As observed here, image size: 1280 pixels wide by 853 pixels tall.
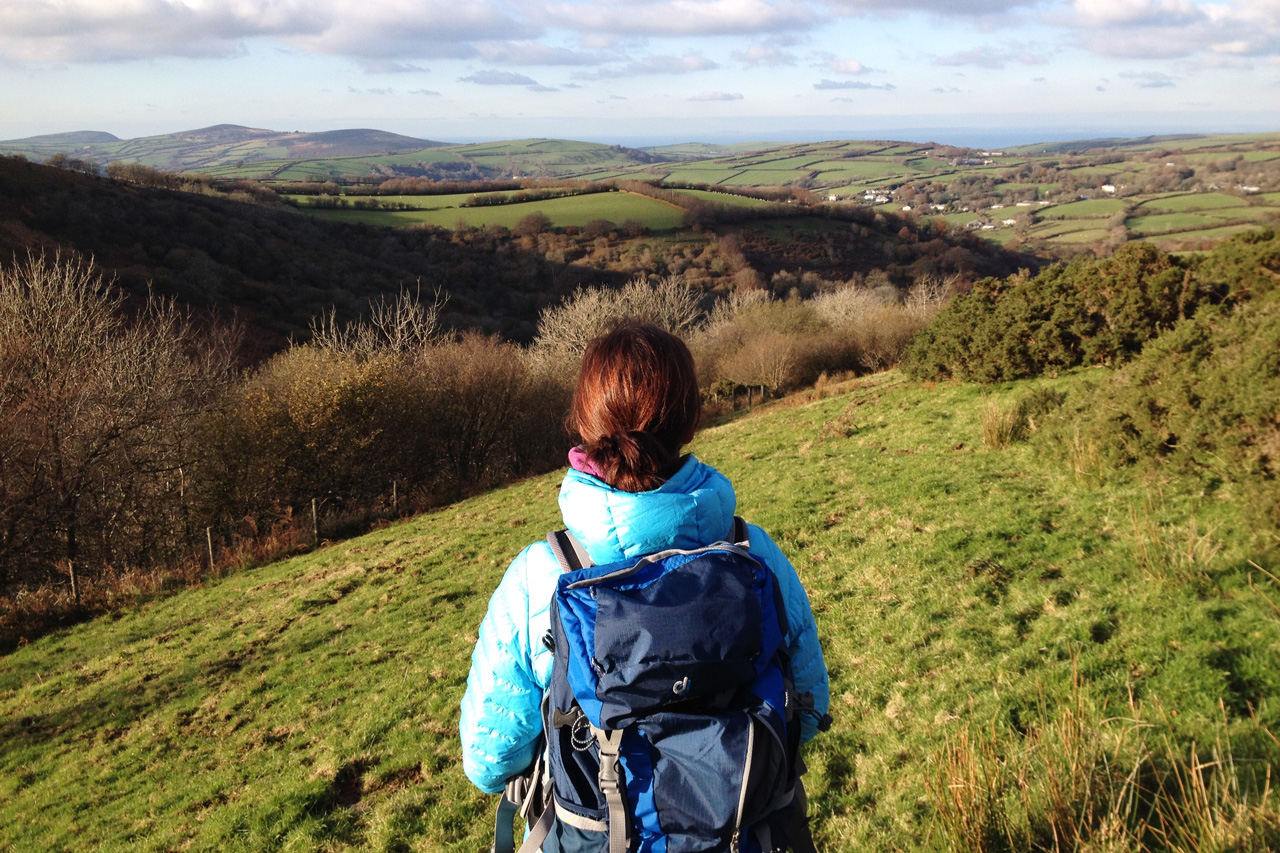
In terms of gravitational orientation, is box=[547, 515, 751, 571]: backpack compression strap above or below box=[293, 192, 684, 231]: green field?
below

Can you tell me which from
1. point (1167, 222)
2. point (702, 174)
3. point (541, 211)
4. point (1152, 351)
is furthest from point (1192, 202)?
point (702, 174)

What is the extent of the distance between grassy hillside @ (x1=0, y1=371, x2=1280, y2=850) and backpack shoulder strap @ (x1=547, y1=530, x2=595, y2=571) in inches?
101

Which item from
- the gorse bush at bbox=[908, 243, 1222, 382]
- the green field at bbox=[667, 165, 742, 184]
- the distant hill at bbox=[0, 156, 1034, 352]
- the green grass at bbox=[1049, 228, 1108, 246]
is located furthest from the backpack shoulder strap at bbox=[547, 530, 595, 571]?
the green field at bbox=[667, 165, 742, 184]

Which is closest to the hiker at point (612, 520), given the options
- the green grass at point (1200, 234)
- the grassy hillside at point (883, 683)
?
the grassy hillside at point (883, 683)

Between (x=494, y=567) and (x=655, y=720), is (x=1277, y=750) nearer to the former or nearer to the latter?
(x=655, y=720)

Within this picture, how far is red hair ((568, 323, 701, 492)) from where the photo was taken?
2.05 metres

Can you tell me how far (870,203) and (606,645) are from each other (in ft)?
389

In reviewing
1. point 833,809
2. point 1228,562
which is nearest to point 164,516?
point 833,809

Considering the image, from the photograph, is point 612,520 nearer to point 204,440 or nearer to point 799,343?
point 204,440

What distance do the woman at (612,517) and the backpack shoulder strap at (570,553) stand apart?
26mm

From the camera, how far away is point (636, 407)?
2.13 m

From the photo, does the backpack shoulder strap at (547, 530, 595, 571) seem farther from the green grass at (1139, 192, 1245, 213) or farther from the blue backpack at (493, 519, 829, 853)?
the green grass at (1139, 192, 1245, 213)

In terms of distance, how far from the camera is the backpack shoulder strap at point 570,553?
6.61 ft

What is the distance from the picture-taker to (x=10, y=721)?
32.4 feet
